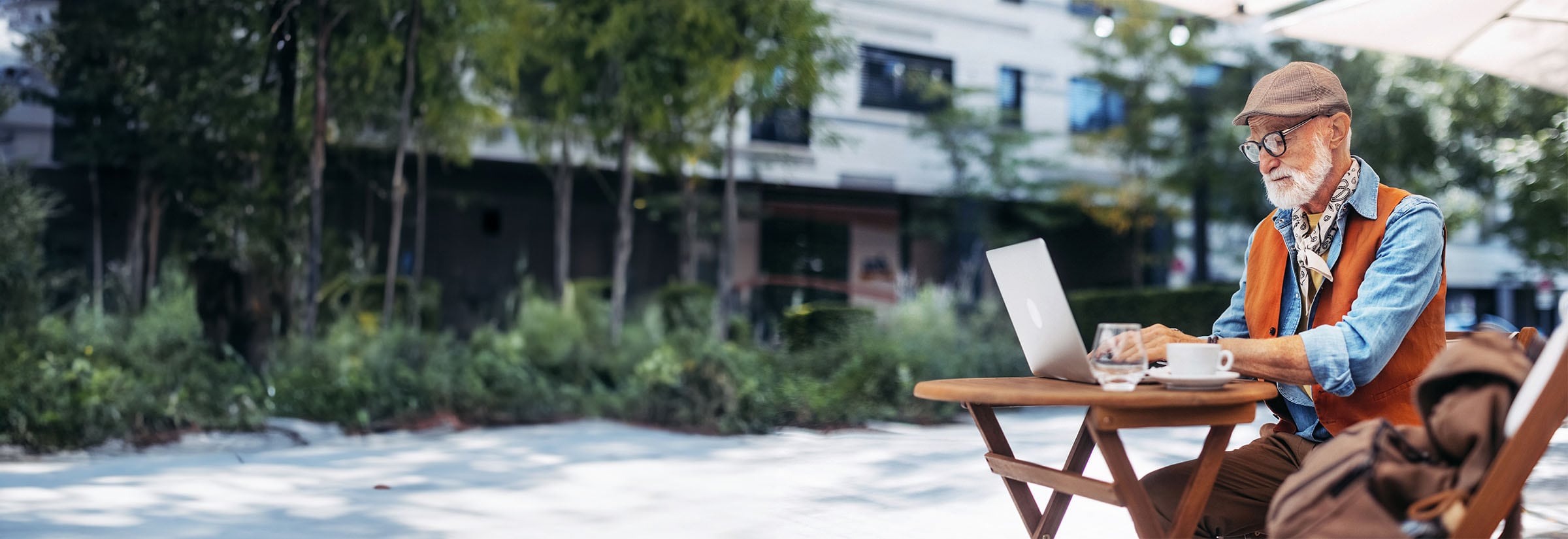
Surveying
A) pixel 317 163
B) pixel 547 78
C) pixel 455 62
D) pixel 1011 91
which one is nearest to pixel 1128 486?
pixel 317 163

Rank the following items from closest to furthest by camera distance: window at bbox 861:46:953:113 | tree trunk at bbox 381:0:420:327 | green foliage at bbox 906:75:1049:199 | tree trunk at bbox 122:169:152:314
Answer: tree trunk at bbox 381:0:420:327 < tree trunk at bbox 122:169:152:314 < green foliage at bbox 906:75:1049:199 < window at bbox 861:46:953:113

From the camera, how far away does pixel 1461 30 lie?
509 centimetres

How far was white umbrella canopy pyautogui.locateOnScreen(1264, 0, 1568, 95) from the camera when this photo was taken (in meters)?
4.88

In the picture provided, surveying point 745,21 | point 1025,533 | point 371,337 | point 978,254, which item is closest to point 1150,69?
point 978,254

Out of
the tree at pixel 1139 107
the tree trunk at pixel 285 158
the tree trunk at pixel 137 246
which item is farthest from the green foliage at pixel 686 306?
the tree at pixel 1139 107

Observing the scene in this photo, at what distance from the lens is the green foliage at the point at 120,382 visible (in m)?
6.39

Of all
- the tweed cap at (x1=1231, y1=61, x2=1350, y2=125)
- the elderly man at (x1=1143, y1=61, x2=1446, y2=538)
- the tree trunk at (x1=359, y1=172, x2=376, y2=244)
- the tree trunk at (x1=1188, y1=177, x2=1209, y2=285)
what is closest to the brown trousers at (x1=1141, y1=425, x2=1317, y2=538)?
the elderly man at (x1=1143, y1=61, x2=1446, y2=538)

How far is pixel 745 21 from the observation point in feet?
34.9

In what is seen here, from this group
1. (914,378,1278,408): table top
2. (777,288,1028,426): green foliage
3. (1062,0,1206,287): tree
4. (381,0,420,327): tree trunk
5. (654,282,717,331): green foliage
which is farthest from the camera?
(1062,0,1206,287): tree

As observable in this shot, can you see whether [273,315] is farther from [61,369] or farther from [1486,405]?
[1486,405]

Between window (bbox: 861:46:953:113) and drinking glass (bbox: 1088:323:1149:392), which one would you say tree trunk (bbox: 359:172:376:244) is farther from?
drinking glass (bbox: 1088:323:1149:392)

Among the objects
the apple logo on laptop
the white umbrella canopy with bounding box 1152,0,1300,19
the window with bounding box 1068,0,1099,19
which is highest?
the window with bounding box 1068,0,1099,19

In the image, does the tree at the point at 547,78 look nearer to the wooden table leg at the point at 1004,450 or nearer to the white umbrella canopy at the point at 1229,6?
the white umbrella canopy at the point at 1229,6

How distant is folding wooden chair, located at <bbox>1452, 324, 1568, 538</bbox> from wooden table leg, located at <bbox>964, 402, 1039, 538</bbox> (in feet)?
3.08
